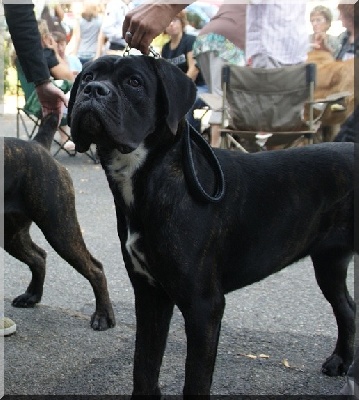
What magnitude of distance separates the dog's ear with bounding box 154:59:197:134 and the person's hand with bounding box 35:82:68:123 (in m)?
1.35

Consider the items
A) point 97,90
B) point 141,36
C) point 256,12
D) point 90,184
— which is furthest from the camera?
point 90,184

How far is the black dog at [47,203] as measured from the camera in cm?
406

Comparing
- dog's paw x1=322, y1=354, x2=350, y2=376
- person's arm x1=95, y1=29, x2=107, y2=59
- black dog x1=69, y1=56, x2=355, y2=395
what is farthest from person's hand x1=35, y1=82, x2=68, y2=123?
person's arm x1=95, y1=29, x2=107, y2=59

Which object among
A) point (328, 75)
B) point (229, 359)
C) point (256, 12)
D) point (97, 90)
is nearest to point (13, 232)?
point (229, 359)

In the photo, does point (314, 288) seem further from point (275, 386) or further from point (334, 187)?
point (334, 187)

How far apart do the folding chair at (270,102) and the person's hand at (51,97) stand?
3.61m

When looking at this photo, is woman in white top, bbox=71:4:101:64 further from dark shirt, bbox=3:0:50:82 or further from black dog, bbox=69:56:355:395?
black dog, bbox=69:56:355:395

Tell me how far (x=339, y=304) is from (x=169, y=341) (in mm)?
1003

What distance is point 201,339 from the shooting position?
2.78 metres

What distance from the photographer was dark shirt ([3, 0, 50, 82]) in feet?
12.6

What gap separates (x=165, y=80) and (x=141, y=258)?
0.67 meters

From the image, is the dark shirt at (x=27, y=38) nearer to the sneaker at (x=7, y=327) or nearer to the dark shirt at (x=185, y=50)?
the sneaker at (x=7, y=327)

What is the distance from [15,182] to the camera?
4.04 meters

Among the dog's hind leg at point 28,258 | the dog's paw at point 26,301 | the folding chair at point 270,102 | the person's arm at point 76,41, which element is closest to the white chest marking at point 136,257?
the dog's hind leg at point 28,258
